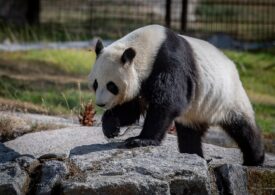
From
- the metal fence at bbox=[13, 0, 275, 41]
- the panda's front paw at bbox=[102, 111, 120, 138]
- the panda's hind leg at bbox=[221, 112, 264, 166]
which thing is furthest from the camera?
the metal fence at bbox=[13, 0, 275, 41]

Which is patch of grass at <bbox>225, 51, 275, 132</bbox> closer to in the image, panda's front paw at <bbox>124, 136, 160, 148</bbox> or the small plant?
the small plant

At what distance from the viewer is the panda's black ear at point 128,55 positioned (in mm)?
6606

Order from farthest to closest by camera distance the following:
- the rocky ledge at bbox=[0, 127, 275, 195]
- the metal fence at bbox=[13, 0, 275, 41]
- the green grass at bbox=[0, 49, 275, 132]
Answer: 1. the metal fence at bbox=[13, 0, 275, 41]
2. the green grass at bbox=[0, 49, 275, 132]
3. the rocky ledge at bbox=[0, 127, 275, 195]

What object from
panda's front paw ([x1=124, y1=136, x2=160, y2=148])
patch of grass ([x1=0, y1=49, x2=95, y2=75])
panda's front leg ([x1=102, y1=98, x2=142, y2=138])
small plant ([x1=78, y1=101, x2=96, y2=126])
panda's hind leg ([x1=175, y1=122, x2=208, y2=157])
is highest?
panda's front leg ([x1=102, y1=98, x2=142, y2=138])

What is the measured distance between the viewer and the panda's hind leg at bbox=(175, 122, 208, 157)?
754cm

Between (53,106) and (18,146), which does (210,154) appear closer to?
(18,146)

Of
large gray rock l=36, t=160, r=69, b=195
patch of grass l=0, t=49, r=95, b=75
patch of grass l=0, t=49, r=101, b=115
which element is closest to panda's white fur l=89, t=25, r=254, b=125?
large gray rock l=36, t=160, r=69, b=195

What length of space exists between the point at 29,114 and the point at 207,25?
10011 millimetres

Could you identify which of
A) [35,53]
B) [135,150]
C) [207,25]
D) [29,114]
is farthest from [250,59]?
[135,150]

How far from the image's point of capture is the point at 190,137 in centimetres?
757

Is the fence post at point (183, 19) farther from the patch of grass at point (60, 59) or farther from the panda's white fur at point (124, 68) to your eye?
the panda's white fur at point (124, 68)

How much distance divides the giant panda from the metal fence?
32.9 ft

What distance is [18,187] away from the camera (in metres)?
6.00

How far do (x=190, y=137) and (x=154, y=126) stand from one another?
3.12ft
